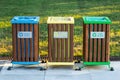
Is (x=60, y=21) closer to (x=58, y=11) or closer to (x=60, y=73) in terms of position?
(x=60, y=73)

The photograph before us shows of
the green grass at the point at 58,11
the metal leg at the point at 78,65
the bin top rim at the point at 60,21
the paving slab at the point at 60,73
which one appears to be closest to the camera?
the paving slab at the point at 60,73

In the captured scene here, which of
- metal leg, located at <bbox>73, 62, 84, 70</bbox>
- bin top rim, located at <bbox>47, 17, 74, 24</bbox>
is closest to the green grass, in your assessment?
metal leg, located at <bbox>73, 62, 84, 70</bbox>

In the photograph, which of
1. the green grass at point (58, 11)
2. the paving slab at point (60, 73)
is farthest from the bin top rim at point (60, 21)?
the green grass at point (58, 11)

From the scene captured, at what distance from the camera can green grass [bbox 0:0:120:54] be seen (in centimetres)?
1370

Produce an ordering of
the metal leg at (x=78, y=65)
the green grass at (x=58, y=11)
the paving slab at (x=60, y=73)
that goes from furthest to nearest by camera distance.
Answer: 1. the green grass at (x=58, y=11)
2. the metal leg at (x=78, y=65)
3. the paving slab at (x=60, y=73)

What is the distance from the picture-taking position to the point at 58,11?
60.0 feet

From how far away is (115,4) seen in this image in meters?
20.2

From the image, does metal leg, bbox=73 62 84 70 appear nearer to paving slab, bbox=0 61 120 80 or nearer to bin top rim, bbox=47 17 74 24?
paving slab, bbox=0 61 120 80

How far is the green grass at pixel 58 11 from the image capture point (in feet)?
44.9

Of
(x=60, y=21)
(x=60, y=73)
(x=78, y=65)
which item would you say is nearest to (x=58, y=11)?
(x=78, y=65)

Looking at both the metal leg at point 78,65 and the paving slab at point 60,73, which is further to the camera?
the metal leg at point 78,65

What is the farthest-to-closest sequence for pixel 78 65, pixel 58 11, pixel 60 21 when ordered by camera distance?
pixel 58 11 → pixel 78 65 → pixel 60 21

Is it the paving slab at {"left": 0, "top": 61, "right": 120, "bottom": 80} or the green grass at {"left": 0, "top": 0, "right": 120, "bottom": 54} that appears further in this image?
the green grass at {"left": 0, "top": 0, "right": 120, "bottom": 54}

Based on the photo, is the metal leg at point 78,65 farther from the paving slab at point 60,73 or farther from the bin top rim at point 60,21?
the bin top rim at point 60,21
